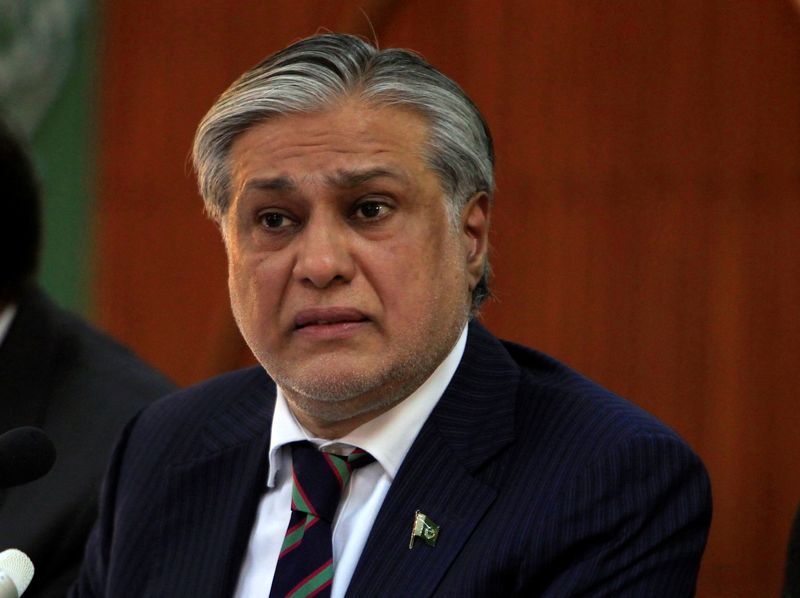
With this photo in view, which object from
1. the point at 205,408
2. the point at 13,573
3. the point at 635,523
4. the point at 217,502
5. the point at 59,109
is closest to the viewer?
the point at 13,573

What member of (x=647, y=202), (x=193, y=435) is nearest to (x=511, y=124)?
(x=647, y=202)

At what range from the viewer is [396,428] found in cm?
183

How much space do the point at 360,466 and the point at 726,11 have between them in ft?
7.04

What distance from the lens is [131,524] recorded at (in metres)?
2.00

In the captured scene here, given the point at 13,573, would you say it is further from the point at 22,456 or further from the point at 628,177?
the point at 628,177

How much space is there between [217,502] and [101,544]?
0.23 metres

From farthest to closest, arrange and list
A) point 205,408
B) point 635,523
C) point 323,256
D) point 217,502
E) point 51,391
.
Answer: point 51,391
point 205,408
point 217,502
point 323,256
point 635,523

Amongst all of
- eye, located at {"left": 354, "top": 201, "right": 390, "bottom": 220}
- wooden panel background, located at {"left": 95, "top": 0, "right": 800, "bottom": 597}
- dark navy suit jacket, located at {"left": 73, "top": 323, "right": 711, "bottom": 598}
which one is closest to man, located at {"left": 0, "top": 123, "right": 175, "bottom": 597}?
dark navy suit jacket, located at {"left": 73, "top": 323, "right": 711, "bottom": 598}

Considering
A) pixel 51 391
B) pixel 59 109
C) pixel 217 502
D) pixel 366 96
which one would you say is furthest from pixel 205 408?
pixel 59 109

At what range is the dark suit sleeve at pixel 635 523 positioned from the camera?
163 cm

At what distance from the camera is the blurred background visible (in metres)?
3.46

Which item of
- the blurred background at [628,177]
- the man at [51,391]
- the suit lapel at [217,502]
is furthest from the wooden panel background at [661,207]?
the suit lapel at [217,502]

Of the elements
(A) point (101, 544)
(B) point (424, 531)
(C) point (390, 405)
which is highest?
(C) point (390, 405)

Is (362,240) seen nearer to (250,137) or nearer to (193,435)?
(250,137)
